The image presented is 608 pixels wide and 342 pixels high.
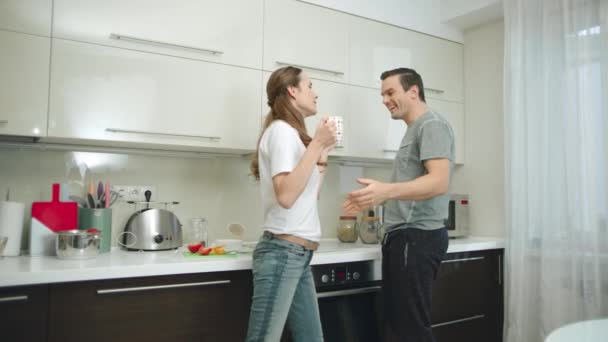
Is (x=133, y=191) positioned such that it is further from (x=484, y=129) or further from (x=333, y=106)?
(x=484, y=129)

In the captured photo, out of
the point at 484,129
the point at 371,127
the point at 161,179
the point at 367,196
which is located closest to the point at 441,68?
the point at 484,129

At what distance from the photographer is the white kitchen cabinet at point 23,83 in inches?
64.6

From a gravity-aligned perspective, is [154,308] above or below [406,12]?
below

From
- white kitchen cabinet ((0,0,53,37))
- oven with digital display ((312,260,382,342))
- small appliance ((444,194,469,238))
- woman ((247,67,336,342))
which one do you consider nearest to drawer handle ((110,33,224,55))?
white kitchen cabinet ((0,0,53,37))

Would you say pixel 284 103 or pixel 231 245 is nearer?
pixel 284 103

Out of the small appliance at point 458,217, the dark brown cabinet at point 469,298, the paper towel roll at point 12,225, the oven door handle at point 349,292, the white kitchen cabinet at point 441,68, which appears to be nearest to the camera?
the paper towel roll at point 12,225

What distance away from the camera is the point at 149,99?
74.0 inches

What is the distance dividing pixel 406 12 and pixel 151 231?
1.82 meters

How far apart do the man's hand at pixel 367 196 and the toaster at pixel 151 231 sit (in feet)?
2.78

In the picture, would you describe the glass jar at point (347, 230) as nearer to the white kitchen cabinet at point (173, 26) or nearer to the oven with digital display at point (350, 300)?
the oven with digital display at point (350, 300)

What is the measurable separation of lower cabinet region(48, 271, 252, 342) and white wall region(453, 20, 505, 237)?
170cm

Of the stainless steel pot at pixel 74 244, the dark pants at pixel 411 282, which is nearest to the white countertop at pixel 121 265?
the stainless steel pot at pixel 74 244

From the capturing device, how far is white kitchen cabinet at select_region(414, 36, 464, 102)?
273 centimetres

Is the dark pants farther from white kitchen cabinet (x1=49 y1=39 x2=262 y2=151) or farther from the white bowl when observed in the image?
white kitchen cabinet (x1=49 y1=39 x2=262 y2=151)
